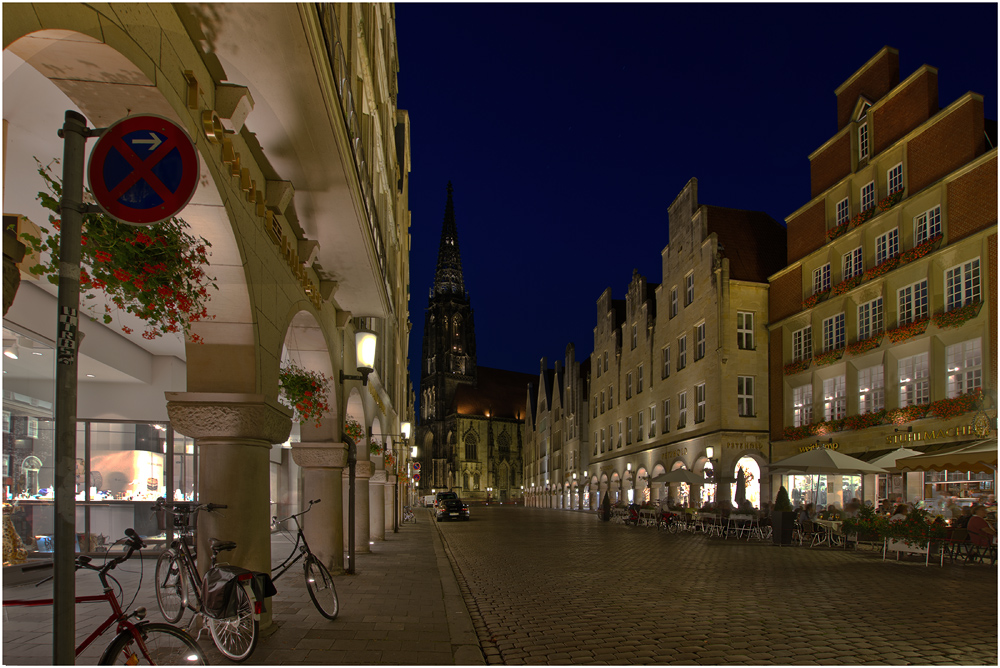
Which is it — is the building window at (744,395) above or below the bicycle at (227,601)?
above

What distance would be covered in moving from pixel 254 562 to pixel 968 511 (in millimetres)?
18480

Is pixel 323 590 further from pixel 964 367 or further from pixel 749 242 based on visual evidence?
pixel 749 242

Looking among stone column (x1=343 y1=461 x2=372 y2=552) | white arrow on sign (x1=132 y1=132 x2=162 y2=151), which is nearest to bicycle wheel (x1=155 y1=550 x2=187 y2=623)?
white arrow on sign (x1=132 y1=132 x2=162 y2=151)

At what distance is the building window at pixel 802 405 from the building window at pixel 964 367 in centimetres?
853

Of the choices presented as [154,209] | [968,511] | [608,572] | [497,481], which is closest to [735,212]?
[968,511]

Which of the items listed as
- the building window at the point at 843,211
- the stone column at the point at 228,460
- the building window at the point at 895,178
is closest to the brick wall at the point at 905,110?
the building window at the point at 895,178

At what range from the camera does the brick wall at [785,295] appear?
1283 inches

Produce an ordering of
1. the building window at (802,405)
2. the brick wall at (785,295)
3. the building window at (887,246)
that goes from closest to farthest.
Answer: the building window at (887,246)
the building window at (802,405)
the brick wall at (785,295)

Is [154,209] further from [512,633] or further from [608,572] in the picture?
[608,572]

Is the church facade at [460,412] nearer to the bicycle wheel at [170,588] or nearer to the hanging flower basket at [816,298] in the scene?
the hanging flower basket at [816,298]

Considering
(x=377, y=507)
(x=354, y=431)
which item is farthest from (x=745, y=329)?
(x=354, y=431)

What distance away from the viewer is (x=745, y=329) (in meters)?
35.1

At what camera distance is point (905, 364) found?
25.3m

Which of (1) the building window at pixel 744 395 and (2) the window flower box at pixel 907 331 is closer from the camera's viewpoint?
(2) the window flower box at pixel 907 331
